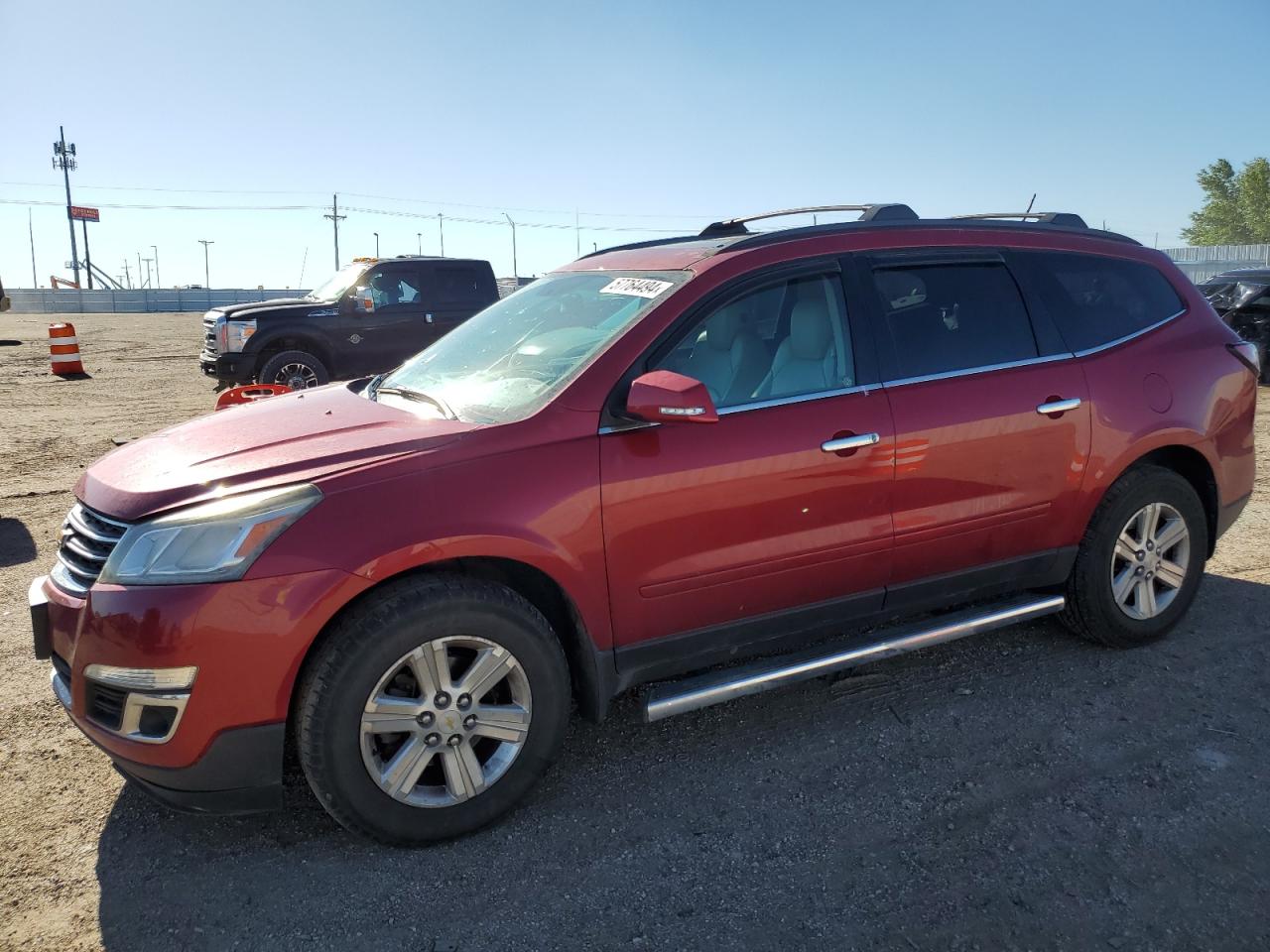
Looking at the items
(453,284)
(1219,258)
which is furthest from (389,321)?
(1219,258)

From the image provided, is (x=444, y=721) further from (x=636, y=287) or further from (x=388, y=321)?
(x=388, y=321)

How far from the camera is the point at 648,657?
3193 mm

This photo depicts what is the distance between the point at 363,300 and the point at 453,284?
1291mm

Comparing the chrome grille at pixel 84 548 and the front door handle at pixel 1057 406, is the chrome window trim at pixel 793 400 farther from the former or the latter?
the chrome grille at pixel 84 548

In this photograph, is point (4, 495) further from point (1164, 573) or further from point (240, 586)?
point (1164, 573)

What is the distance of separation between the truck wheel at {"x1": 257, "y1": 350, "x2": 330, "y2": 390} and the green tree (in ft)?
275

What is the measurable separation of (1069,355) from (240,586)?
3.30 meters

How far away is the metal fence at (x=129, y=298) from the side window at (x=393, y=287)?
40953 millimetres

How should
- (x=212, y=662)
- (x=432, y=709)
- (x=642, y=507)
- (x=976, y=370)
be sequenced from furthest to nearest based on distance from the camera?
(x=976, y=370) → (x=642, y=507) → (x=432, y=709) → (x=212, y=662)

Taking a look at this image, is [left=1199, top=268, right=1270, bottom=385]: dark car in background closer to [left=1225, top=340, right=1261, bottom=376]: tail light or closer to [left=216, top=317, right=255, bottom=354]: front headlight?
[left=1225, top=340, right=1261, bottom=376]: tail light

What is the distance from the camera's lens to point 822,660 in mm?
3371

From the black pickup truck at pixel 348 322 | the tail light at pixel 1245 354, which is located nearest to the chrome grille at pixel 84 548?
the tail light at pixel 1245 354

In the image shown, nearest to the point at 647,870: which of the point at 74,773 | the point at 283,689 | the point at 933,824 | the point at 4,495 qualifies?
the point at 933,824

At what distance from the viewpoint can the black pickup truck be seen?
39.0 feet
